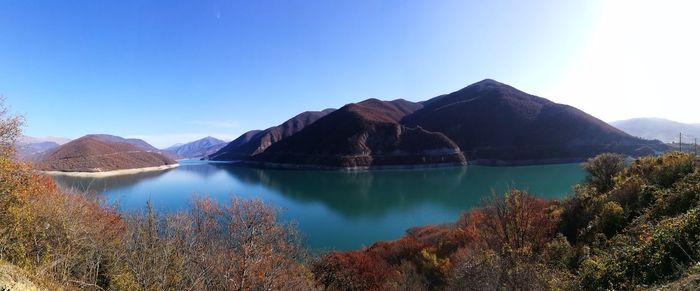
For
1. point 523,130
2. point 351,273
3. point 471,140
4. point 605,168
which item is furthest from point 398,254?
point 523,130

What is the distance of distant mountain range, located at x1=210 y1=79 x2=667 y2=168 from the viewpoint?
113188mm

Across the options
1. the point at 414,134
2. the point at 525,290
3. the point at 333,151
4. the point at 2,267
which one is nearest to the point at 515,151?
the point at 414,134

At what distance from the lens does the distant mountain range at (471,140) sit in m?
113

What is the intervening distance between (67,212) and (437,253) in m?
16.9

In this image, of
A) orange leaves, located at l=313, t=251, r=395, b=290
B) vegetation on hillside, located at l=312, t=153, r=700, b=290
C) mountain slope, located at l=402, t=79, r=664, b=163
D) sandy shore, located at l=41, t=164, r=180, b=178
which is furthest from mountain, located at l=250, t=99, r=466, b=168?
orange leaves, located at l=313, t=251, r=395, b=290

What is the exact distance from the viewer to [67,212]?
41.0 feet

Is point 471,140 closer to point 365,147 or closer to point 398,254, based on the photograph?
point 365,147

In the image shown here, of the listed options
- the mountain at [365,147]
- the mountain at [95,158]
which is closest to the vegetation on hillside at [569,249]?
the mountain at [365,147]

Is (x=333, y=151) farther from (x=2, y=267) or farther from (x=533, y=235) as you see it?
(x=2, y=267)

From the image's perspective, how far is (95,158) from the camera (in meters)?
134

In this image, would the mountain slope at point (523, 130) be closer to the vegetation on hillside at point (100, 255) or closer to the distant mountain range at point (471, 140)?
the distant mountain range at point (471, 140)

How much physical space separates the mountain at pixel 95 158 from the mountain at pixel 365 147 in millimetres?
59144

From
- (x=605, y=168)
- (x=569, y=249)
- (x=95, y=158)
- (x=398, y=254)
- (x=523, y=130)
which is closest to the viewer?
(x=569, y=249)

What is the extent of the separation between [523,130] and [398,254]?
421ft
